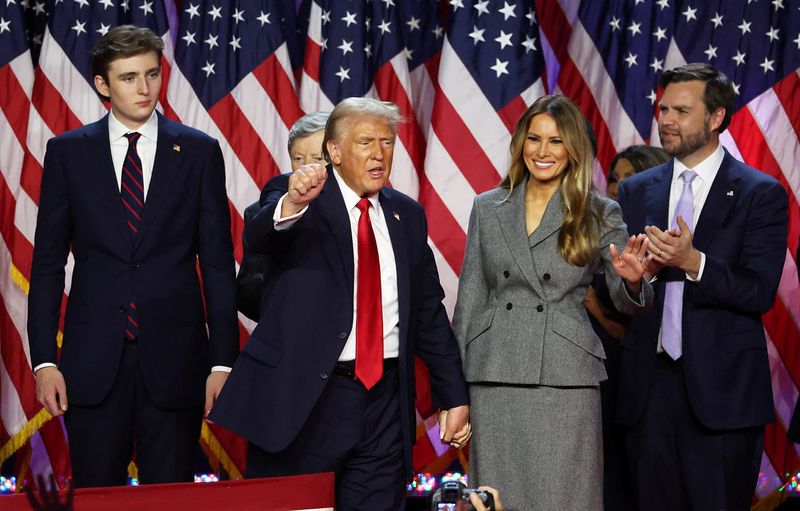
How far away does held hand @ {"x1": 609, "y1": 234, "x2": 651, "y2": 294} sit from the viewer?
3275 mm

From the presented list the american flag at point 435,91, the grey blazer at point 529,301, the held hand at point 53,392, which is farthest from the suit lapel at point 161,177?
the american flag at point 435,91

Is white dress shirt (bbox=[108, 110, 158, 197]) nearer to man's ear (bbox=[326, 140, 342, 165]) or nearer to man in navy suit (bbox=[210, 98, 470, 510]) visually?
man in navy suit (bbox=[210, 98, 470, 510])

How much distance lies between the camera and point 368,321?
3.21m

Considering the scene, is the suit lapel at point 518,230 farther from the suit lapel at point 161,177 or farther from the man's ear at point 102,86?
the man's ear at point 102,86

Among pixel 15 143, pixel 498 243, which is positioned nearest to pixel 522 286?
pixel 498 243

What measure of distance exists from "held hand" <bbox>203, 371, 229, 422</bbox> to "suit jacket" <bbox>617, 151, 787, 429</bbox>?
1441 millimetres

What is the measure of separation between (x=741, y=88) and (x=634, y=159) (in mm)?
967

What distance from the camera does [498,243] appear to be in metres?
3.46

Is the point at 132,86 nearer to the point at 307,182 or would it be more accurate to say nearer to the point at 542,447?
the point at 307,182

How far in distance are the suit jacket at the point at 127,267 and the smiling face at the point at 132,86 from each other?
10cm

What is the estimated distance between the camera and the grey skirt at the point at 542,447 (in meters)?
3.35

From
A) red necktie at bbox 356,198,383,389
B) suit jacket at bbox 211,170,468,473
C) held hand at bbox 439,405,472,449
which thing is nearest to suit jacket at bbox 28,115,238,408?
suit jacket at bbox 211,170,468,473

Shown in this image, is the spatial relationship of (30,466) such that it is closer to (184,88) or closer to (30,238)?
(30,238)

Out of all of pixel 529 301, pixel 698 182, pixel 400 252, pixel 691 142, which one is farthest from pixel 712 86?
pixel 400 252
